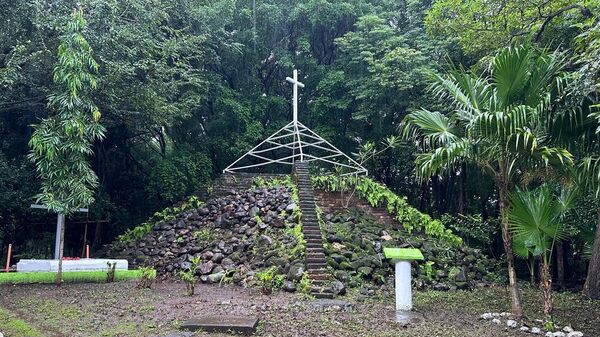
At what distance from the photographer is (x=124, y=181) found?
1788 centimetres

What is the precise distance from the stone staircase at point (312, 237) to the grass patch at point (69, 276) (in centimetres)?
366

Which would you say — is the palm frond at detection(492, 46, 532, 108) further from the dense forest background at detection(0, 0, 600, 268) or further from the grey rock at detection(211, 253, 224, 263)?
the grey rock at detection(211, 253, 224, 263)

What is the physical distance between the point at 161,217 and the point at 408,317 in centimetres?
951

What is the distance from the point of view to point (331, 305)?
7949mm

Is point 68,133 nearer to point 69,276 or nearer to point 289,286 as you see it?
point 69,276

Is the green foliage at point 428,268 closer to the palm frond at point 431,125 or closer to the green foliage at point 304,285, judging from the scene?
the green foliage at point 304,285

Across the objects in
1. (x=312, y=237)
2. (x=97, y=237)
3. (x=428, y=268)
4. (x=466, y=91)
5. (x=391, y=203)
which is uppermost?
(x=466, y=91)

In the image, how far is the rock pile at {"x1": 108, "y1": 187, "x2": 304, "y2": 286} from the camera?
434 inches

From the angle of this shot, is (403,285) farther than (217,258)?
No

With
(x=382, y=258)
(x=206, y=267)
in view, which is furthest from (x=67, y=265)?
(x=382, y=258)

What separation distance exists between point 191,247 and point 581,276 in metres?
13.5

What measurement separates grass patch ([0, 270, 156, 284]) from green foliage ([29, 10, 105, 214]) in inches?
65.9

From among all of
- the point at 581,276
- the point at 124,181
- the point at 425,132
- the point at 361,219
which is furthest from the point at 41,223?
the point at 581,276

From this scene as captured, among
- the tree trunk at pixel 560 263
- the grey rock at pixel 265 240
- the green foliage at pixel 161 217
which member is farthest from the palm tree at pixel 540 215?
the green foliage at pixel 161 217
